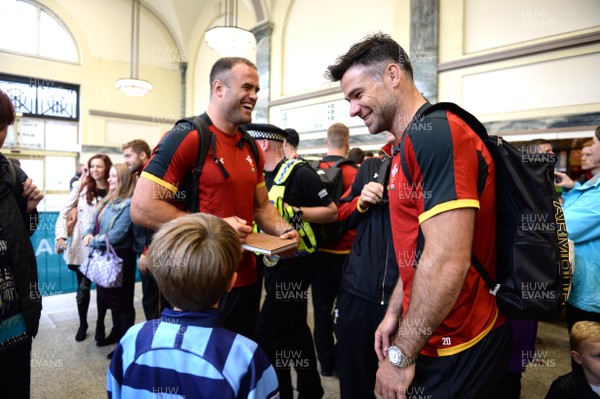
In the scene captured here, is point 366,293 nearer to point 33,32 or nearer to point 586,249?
point 586,249

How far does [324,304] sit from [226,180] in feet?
5.67

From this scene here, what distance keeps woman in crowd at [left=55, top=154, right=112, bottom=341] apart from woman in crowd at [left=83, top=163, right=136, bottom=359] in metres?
0.31

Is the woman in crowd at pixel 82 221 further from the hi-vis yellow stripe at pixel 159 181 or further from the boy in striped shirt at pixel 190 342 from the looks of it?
the boy in striped shirt at pixel 190 342

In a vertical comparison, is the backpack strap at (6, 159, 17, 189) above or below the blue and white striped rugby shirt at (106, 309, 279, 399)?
above

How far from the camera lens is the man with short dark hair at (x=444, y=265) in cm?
106

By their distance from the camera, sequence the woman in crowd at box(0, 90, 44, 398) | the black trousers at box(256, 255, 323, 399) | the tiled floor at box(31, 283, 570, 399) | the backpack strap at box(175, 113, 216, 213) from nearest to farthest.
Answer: the woman in crowd at box(0, 90, 44, 398) → the backpack strap at box(175, 113, 216, 213) → the black trousers at box(256, 255, 323, 399) → the tiled floor at box(31, 283, 570, 399)

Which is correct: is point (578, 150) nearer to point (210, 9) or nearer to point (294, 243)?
point (294, 243)

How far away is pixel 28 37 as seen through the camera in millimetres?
11352

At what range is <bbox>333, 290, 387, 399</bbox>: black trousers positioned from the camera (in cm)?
190

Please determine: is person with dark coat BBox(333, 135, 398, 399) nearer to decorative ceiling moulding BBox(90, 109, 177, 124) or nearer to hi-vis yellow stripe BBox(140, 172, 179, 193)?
hi-vis yellow stripe BBox(140, 172, 179, 193)

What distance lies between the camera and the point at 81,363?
3256 mm

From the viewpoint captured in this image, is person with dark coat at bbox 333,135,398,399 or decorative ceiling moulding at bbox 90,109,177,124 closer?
person with dark coat at bbox 333,135,398,399

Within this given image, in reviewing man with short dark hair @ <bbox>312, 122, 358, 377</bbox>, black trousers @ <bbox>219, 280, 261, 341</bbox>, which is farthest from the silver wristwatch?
man with short dark hair @ <bbox>312, 122, 358, 377</bbox>

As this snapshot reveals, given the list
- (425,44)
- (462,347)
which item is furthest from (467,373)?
(425,44)
